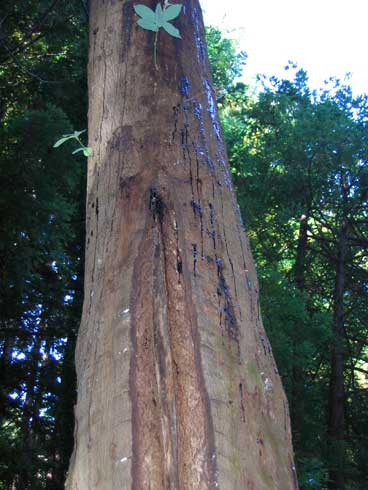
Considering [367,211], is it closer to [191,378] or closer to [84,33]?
[84,33]

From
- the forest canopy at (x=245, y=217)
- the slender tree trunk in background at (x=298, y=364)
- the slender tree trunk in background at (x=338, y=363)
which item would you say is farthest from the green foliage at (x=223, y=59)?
the slender tree trunk in background at (x=338, y=363)

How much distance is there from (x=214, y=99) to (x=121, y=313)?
90cm

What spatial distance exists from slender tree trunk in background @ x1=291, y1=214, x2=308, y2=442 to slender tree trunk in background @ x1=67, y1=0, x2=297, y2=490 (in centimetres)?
711

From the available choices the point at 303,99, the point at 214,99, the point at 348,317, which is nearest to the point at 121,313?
the point at 214,99

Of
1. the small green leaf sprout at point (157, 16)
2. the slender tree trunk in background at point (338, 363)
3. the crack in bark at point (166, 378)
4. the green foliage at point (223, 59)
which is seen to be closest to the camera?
the crack in bark at point (166, 378)

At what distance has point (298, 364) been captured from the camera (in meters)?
8.20

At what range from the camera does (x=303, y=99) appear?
1109 centimetres

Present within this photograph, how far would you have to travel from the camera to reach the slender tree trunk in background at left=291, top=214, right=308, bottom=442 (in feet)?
27.7

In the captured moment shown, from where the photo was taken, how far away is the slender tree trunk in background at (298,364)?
27.7 ft

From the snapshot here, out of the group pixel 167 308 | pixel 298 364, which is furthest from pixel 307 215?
pixel 167 308

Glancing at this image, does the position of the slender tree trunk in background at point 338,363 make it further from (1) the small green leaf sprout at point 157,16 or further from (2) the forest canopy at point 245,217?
(1) the small green leaf sprout at point 157,16

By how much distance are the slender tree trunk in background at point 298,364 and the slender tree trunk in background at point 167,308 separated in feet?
23.3

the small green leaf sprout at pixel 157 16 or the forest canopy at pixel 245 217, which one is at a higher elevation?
the forest canopy at pixel 245 217

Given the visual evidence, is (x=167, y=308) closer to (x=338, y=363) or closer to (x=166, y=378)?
(x=166, y=378)
